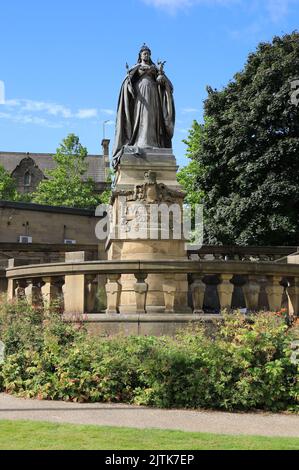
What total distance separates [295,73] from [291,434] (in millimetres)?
26762

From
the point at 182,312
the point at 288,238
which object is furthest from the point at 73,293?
the point at 288,238

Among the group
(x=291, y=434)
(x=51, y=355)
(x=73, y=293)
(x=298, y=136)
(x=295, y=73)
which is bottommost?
(x=291, y=434)

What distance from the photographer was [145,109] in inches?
615

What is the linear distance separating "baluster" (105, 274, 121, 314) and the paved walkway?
8.43ft

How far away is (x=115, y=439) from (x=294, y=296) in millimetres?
5942

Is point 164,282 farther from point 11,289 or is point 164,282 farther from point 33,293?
point 11,289

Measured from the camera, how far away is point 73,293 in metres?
11.0

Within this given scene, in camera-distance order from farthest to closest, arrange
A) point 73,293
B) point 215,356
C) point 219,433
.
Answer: point 73,293, point 215,356, point 219,433

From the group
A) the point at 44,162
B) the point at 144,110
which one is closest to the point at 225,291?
the point at 144,110

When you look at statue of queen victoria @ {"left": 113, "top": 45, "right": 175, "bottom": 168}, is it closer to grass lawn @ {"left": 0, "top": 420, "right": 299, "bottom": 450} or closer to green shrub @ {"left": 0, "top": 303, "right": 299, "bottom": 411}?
green shrub @ {"left": 0, "top": 303, "right": 299, "bottom": 411}

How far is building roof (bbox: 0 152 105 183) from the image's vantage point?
8394cm

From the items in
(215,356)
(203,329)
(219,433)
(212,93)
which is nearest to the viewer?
(219,433)
